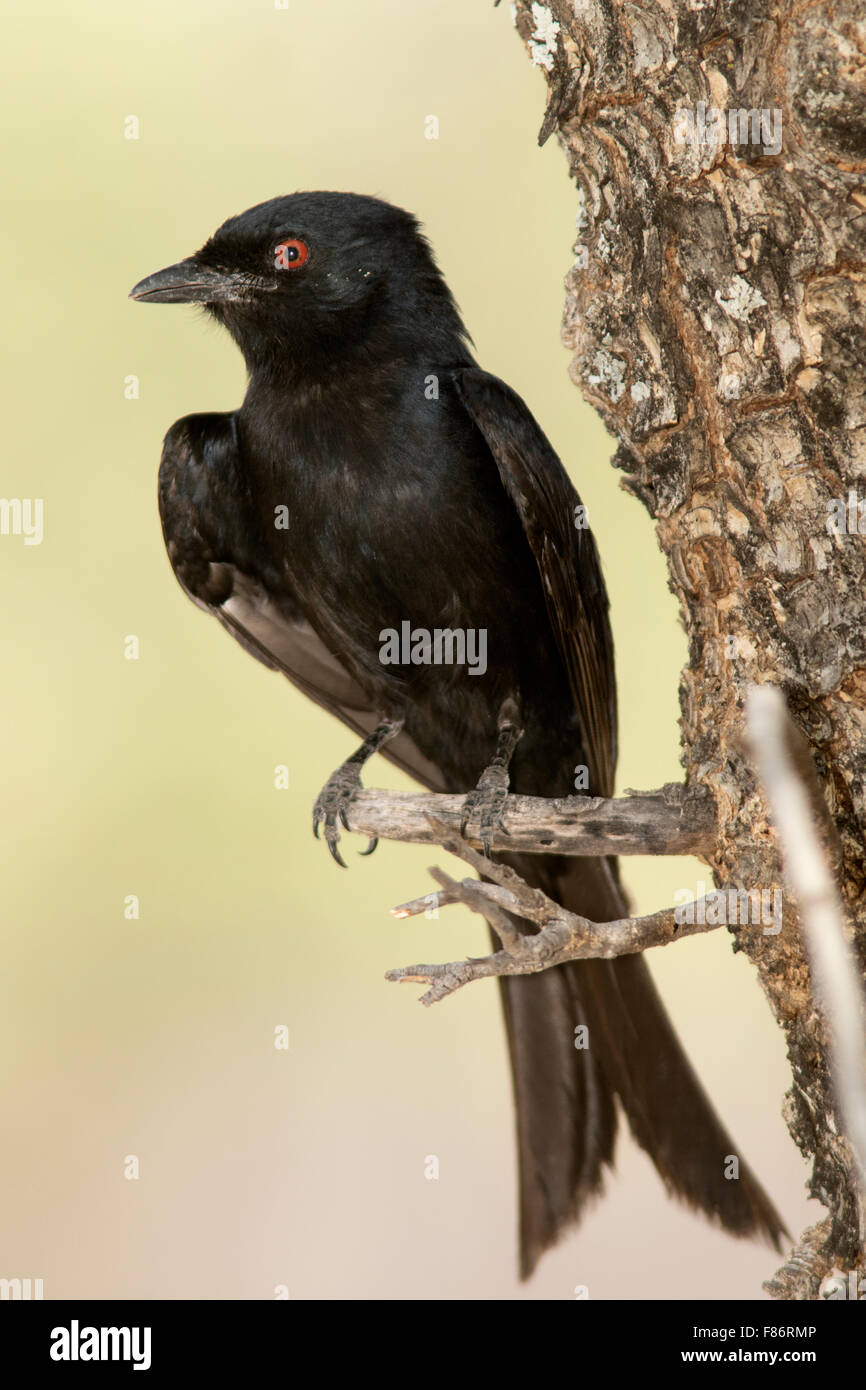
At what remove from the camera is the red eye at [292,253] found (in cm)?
377

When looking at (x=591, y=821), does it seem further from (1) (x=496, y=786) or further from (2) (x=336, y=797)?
(2) (x=336, y=797)

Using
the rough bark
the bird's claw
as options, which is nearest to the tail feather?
the rough bark

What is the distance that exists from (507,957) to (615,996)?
48.6 inches

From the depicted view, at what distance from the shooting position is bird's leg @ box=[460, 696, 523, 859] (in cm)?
309

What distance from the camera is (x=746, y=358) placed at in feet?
7.98

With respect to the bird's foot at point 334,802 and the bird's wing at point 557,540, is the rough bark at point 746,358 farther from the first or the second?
the bird's foot at point 334,802

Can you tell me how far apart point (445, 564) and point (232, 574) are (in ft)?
3.07

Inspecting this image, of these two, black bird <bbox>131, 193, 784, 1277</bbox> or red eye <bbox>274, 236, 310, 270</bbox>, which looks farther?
red eye <bbox>274, 236, 310, 270</bbox>

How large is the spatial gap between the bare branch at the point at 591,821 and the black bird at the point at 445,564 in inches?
14.7

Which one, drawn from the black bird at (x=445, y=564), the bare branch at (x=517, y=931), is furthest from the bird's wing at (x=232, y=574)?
the bare branch at (x=517, y=931)

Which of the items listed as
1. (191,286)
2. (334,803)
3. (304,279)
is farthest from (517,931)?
(191,286)

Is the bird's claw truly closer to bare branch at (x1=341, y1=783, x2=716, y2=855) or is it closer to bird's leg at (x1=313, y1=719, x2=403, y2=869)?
bird's leg at (x1=313, y1=719, x2=403, y2=869)

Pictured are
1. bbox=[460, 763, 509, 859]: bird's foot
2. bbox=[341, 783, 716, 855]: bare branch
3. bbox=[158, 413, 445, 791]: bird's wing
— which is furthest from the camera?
bbox=[158, 413, 445, 791]: bird's wing

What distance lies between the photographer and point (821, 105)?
2209 mm
